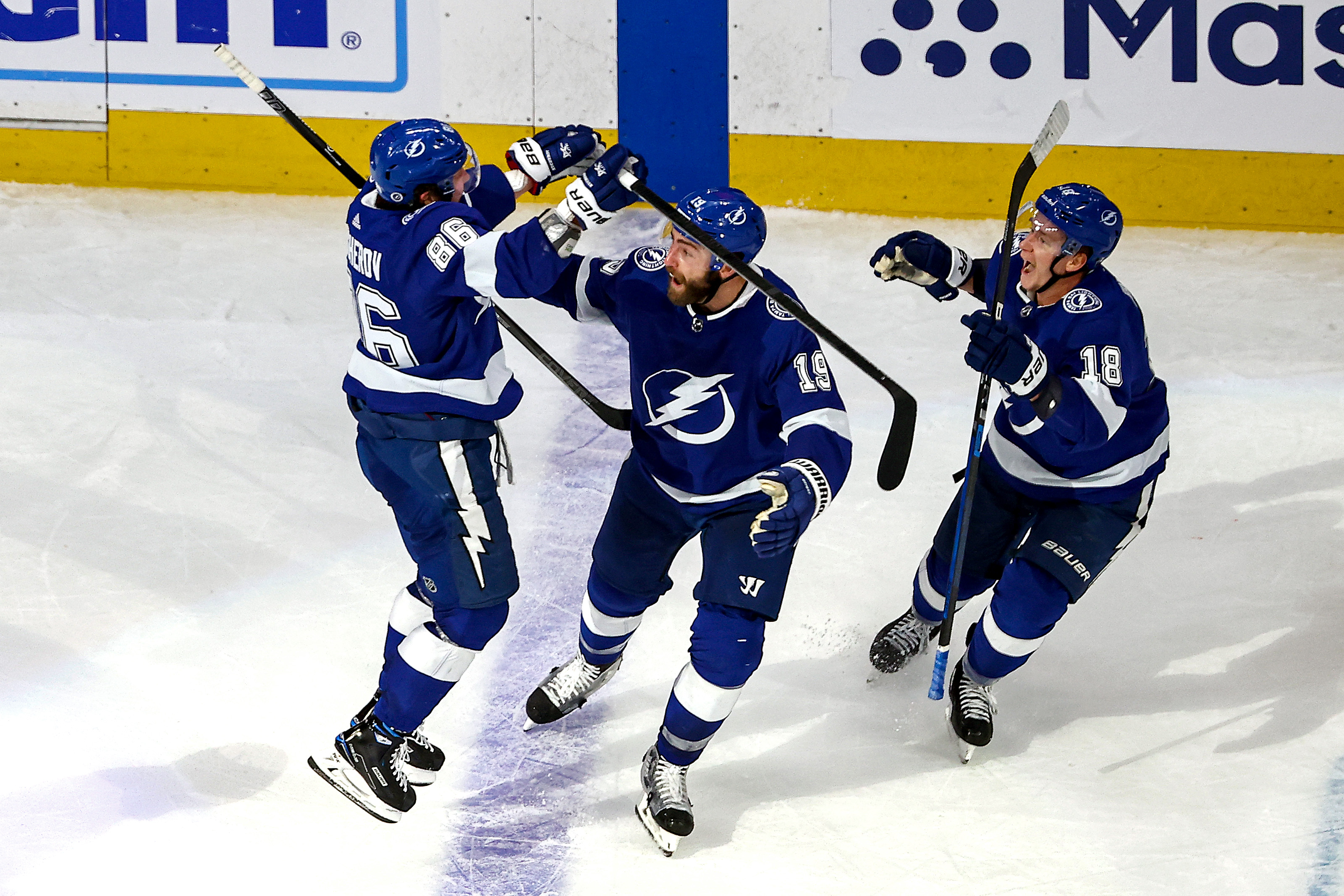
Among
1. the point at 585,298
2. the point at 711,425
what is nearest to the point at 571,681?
the point at 711,425

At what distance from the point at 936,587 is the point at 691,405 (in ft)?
3.15

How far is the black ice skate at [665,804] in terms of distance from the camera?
2.81m

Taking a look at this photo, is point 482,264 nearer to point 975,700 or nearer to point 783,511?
point 783,511

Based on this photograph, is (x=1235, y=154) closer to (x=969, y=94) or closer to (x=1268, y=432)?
(x=969, y=94)

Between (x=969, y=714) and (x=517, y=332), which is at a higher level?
(x=517, y=332)

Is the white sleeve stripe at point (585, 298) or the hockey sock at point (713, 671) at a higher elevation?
the white sleeve stripe at point (585, 298)

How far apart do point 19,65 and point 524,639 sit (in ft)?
10.9

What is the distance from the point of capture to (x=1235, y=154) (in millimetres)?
5430

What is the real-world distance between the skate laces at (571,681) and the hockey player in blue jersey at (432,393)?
15.0 inches

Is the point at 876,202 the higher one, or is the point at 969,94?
the point at 969,94

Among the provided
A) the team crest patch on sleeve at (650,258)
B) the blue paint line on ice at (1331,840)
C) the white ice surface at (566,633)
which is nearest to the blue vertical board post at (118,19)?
the white ice surface at (566,633)

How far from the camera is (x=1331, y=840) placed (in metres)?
2.88

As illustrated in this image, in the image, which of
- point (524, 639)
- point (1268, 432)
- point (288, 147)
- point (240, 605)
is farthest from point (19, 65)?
point (1268, 432)

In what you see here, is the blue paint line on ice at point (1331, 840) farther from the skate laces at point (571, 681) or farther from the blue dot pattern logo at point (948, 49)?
the blue dot pattern logo at point (948, 49)
